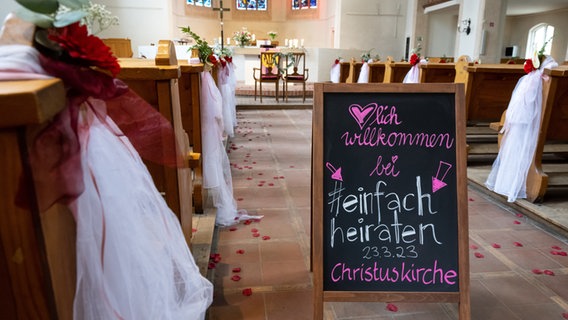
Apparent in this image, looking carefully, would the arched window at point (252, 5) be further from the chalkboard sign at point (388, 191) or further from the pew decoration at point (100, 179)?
the pew decoration at point (100, 179)

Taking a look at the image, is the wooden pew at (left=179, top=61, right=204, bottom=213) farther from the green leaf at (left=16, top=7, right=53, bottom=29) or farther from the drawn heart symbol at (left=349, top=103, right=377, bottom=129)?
the green leaf at (left=16, top=7, right=53, bottom=29)

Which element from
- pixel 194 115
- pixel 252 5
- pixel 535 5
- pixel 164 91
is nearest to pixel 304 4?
pixel 252 5

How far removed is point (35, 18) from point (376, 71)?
22.3 ft

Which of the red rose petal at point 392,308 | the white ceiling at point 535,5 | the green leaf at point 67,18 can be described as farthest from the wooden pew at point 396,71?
the white ceiling at point 535,5

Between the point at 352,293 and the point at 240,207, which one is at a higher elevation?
the point at 352,293

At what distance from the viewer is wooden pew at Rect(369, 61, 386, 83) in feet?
22.7

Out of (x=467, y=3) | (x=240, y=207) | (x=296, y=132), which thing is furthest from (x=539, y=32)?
(x=240, y=207)

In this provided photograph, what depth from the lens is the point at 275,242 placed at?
2.33m

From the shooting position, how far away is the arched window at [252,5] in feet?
49.3

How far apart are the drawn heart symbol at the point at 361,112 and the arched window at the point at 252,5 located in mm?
14737

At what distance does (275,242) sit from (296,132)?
3.45m

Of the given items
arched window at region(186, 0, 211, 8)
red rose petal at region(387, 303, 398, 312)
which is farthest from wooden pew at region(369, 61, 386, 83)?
arched window at region(186, 0, 211, 8)

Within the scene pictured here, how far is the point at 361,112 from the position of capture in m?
1.41

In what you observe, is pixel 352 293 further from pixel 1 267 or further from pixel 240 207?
pixel 240 207
